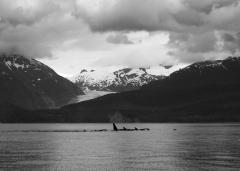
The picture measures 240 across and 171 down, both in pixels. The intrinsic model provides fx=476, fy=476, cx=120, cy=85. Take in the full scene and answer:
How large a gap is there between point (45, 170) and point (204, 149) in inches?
2384

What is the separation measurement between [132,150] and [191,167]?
41556 millimetres

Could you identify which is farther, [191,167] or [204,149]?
[204,149]

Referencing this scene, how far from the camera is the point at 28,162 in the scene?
108m

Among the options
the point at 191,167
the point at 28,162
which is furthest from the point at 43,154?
the point at 191,167

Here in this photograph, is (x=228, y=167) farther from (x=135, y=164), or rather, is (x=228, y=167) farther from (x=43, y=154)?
(x=43, y=154)

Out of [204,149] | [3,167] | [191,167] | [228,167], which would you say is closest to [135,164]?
[191,167]

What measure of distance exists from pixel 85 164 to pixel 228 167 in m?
30.8

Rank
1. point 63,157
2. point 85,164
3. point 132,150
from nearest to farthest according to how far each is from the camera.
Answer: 1. point 85,164
2. point 63,157
3. point 132,150

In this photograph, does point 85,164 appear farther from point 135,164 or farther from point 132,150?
point 132,150

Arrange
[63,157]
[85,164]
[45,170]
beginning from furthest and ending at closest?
[63,157], [85,164], [45,170]

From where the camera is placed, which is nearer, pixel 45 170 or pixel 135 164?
pixel 45 170

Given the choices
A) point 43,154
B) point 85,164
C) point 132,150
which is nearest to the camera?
point 85,164

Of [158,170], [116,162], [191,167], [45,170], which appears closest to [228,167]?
[191,167]

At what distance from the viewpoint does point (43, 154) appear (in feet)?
416
